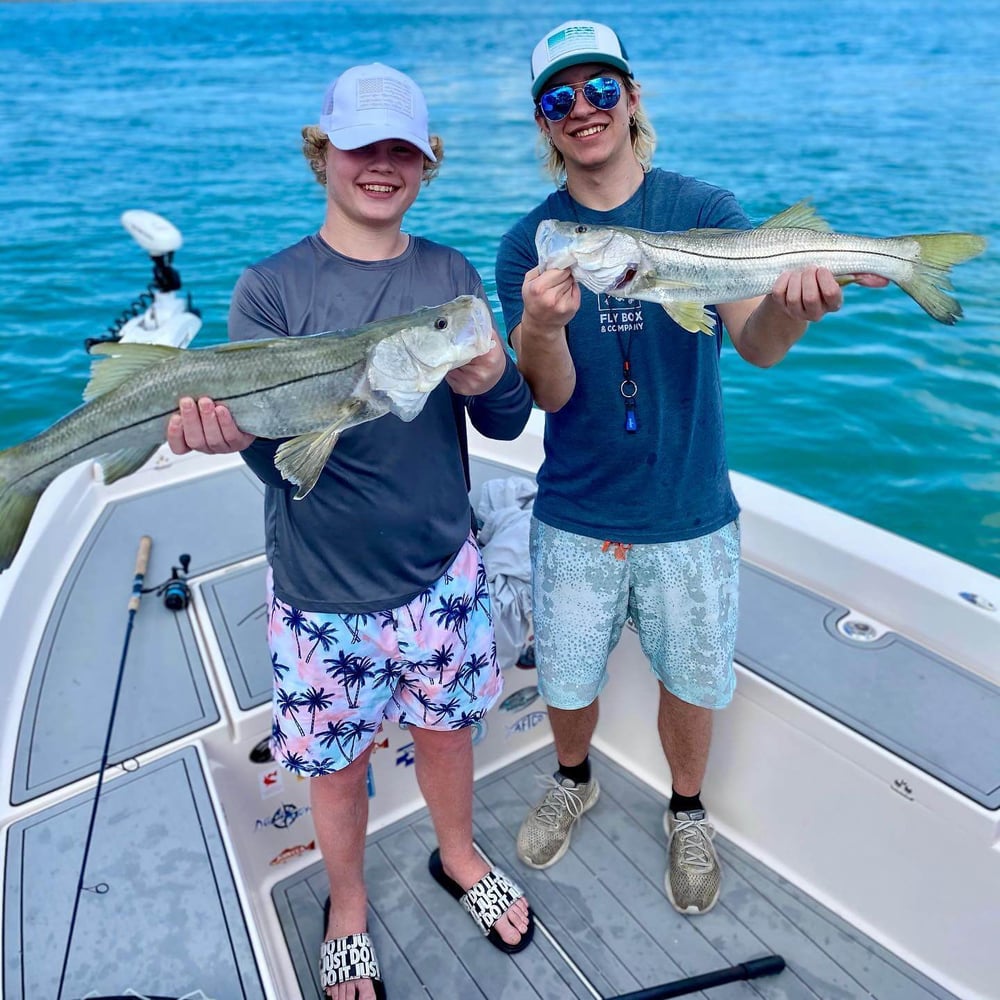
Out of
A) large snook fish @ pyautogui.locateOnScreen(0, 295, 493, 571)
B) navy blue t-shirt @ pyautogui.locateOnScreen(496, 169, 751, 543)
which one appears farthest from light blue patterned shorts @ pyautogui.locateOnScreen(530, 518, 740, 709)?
large snook fish @ pyautogui.locateOnScreen(0, 295, 493, 571)

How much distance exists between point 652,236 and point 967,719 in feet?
6.19

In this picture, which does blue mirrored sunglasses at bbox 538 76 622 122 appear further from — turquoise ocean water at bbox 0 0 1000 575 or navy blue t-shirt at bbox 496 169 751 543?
turquoise ocean water at bbox 0 0 1000 575

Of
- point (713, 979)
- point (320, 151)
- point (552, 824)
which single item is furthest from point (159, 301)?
point (713, 979)

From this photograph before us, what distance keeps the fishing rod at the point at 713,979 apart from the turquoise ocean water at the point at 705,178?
2.25 metres

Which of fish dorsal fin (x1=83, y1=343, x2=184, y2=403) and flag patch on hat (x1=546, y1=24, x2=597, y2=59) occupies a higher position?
flag patch on hat (x1=546, y1=24, x2=597, y2=59)

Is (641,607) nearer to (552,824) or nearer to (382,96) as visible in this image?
(552,824)

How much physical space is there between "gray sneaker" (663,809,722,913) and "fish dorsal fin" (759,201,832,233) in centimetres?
201

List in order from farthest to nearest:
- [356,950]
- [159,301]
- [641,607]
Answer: [159,301]
[641,607]
[356,950]

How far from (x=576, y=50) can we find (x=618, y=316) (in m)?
0.72

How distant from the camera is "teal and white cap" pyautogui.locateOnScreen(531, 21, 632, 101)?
7.03ft

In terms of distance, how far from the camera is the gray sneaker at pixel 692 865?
2.79m

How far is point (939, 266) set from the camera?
2174 mm

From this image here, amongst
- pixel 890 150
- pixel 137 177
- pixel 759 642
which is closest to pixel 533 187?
pixel 890 150

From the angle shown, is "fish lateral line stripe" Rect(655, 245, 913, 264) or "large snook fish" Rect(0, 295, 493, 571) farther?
"fish lateral line stripe" Rect(655, 245, 913, 264)
